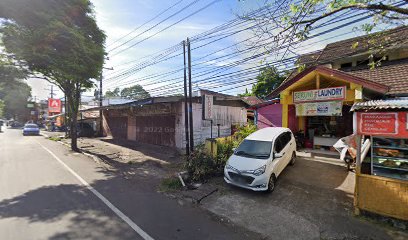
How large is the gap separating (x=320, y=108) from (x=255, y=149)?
14.6 ft

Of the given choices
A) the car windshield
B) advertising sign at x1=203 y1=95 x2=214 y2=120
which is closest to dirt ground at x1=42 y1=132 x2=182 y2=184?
advertising sign at x1=203 y1=95 x2=214 y2=120

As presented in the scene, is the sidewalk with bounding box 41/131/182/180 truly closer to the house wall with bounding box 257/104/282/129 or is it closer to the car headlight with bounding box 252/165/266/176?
the car headlight with bounding box 252/165/266/176

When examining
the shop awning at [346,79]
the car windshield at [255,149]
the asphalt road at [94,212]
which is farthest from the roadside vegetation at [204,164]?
the shop awning at [346,79]

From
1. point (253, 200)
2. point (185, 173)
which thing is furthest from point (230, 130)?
point (253, 200)

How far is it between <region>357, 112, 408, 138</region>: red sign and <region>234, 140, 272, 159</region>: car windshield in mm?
2769

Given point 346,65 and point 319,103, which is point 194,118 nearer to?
point 319,103

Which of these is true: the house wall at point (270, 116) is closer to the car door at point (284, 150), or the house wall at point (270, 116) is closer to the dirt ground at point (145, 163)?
the car door at point (284, 150)

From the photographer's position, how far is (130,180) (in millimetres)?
8383

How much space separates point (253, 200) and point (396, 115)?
13.7 ft

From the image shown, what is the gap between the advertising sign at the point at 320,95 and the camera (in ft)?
30.0

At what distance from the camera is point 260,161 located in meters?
6.96

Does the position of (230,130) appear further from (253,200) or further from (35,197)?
(35,197)

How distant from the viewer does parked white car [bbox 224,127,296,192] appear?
6593mm

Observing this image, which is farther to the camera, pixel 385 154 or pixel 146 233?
pixel 385 154
